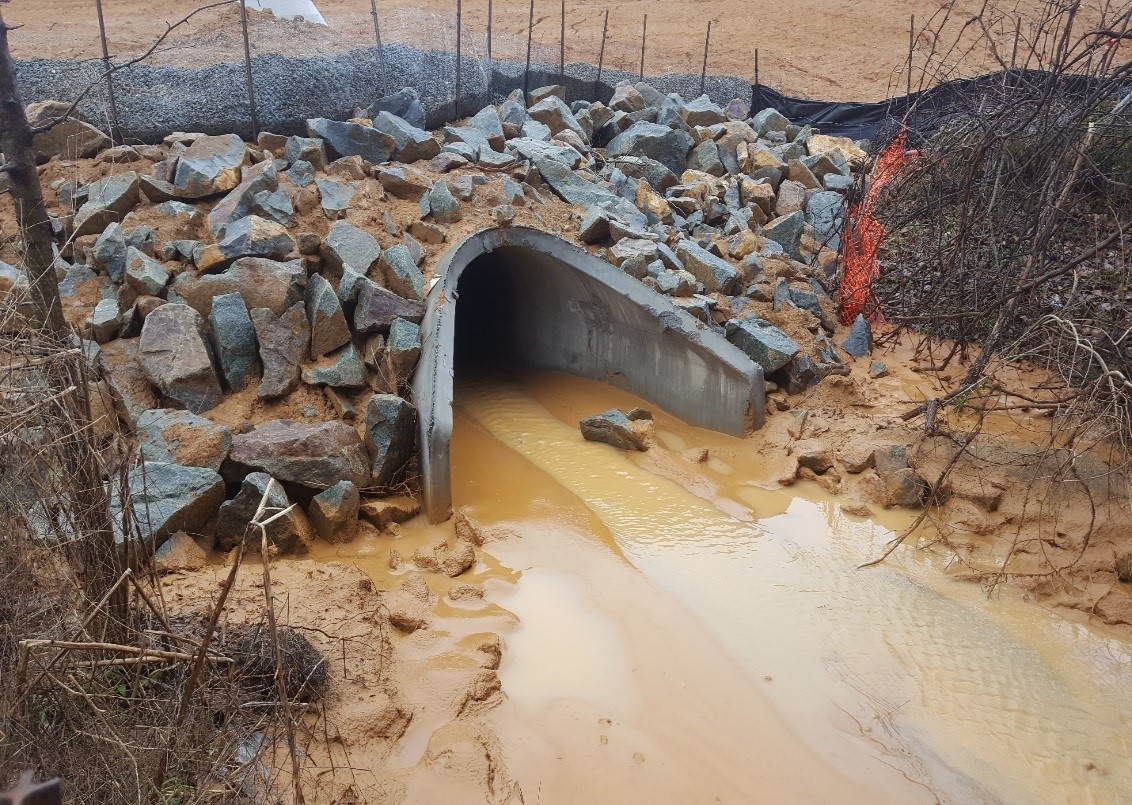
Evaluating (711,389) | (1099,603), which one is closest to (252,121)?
(711,389)

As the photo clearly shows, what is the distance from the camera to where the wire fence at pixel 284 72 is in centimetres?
845

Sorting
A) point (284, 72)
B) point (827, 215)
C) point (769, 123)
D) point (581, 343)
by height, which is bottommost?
point (581, 343)

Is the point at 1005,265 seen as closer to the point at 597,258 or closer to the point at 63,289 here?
the point at 597,258

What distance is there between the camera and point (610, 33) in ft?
60.7

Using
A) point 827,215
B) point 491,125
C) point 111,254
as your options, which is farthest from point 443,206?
point 827,215

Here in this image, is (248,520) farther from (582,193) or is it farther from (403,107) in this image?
(403,107)

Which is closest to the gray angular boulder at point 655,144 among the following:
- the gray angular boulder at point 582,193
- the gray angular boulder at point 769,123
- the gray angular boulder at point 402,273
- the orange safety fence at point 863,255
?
the gray angular boulder at point 582,193

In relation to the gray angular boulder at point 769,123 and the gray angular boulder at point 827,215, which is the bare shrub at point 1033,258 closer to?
the gray angular boulder at point 827,215

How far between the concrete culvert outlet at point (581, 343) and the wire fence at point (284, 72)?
2.48 m

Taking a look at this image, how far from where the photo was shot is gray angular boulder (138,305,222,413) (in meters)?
6.20

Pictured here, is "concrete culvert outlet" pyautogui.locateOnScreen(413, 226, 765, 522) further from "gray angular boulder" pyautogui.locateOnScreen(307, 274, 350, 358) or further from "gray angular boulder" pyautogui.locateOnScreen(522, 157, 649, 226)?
"gray angular boulder" pyautogui.locateOnScreen(522, 157, 649, 226)

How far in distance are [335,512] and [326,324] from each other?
1676mm

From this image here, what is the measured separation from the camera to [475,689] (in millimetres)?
4582

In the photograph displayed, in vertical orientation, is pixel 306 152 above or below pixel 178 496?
above
